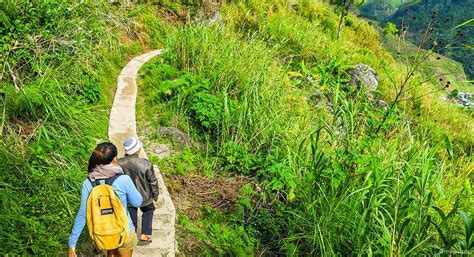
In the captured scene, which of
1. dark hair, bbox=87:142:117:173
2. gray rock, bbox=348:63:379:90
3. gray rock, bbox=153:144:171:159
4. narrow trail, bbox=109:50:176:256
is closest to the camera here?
dark hair, bbox=87:142:117:173

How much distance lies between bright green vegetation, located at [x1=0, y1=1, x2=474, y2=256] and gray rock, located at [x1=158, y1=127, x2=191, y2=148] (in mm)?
200

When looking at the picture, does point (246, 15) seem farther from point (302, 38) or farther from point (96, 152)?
point (96, 152)

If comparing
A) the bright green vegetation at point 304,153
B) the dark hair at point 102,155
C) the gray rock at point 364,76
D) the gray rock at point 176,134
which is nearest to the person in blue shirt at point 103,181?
the dark hair at point 102,155

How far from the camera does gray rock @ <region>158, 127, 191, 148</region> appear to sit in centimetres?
695

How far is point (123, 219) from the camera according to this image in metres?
3.05

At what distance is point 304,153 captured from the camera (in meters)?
5.94

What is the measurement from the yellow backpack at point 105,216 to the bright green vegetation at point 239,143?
3.63 feet

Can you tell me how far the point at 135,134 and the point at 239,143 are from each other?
1.80 metres

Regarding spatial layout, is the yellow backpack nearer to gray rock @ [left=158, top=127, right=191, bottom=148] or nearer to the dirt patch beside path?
the dirt patch beside path

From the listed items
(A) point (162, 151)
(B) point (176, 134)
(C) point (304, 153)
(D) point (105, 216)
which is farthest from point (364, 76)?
(D) point (105, 216)

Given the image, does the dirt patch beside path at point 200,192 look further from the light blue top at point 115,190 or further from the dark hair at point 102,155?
the dark hair at point 102,155

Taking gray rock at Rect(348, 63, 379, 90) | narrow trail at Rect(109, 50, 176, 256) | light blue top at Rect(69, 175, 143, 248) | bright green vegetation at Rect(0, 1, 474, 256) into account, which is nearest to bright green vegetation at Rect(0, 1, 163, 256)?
bright green vegetation at Rect(0, 1, 474, 256)

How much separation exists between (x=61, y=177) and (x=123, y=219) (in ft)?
6.22

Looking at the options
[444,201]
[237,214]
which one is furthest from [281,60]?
[444,201]
